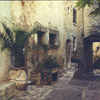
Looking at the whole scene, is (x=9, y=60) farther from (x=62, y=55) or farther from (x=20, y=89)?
(x=62, y=55)

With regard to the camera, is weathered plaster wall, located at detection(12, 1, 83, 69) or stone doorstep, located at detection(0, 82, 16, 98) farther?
weathered plaster wall, located at detection(12, 1, 83, 69)

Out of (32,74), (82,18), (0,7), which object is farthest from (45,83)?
(82,18)

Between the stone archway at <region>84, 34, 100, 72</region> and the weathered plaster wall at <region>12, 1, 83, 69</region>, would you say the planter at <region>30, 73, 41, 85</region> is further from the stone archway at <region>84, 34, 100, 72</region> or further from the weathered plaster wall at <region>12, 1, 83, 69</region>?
the stone archway at <region>84, 34, 100, 72</region>

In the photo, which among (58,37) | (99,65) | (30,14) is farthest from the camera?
(99,65)

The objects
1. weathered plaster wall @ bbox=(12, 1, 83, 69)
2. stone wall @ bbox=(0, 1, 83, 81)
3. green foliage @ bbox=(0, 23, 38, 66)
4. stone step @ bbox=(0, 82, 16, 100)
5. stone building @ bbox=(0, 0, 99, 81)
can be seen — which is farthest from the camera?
weathered plaster wall @ bbox=(12, 1, 83, 69)

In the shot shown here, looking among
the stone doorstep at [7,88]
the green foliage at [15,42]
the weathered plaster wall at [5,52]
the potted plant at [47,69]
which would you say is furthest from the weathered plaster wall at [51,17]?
the stone doorstep at [7,88]

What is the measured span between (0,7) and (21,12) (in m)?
1.37

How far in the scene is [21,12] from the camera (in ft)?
26.1

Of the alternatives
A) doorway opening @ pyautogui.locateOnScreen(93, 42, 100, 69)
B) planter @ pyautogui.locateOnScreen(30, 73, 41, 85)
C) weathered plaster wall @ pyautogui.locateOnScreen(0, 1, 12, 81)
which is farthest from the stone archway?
weathered plaster wall @ pyautogui.locateOnScreen(0, 1, 12, 81)

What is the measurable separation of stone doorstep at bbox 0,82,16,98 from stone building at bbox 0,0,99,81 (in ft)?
1.66

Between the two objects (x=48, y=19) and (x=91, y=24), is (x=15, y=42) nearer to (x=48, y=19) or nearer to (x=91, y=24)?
(x=48, y=19)

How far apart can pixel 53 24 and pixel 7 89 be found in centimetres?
558

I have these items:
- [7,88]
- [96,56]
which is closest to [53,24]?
[7,88]

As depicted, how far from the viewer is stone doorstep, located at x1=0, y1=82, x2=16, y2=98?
19.4ft
